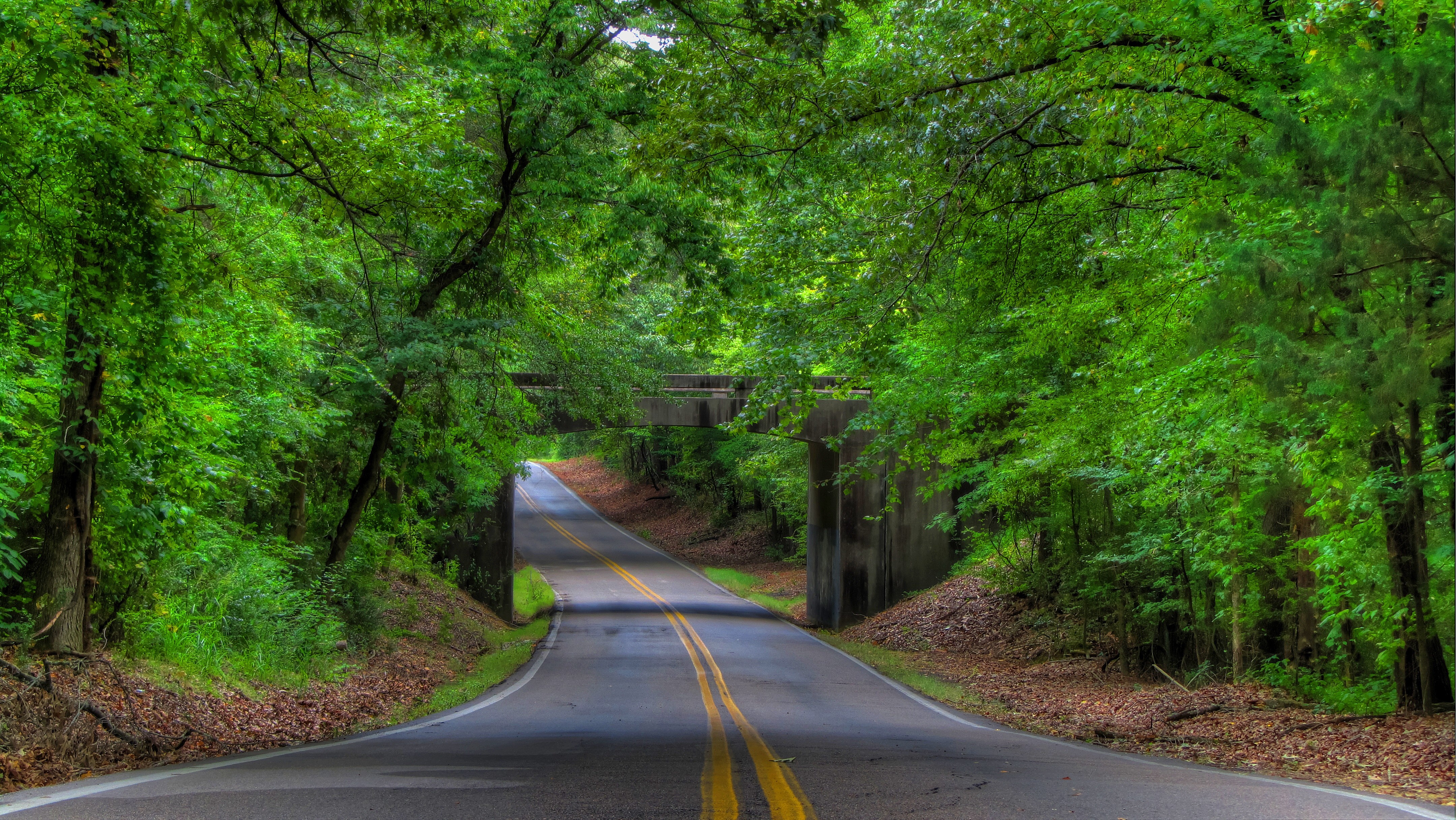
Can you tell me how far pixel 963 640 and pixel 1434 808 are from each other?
15.2 meters

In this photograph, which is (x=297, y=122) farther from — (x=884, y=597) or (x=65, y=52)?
(x=884, y=597)

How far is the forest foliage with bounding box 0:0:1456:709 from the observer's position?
6.39 meters

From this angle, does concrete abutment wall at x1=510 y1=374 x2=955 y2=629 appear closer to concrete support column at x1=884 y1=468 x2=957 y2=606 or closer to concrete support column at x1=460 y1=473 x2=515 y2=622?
concrete support column at x1=884 y1=468 x2=957 y2=606

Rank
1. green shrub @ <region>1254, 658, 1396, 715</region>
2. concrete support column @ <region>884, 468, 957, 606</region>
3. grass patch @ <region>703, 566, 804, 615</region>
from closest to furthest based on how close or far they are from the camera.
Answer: green shrub @ <region>1254, 658, 1396, 715</region>, concrete support column @ <region>884, 468, 957, 606</region>, grass patch @ <region>703, 566, 804, 615</region>

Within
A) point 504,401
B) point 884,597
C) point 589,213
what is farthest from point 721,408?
point 589,213

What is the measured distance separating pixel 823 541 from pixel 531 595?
9320mm

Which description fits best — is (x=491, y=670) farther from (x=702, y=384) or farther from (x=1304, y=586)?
(x=702, y=384)

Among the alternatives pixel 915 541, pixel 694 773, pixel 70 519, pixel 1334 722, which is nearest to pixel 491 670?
pixel 70 519

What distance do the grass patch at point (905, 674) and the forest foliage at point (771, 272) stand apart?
9.44ft

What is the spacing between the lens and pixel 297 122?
771cm

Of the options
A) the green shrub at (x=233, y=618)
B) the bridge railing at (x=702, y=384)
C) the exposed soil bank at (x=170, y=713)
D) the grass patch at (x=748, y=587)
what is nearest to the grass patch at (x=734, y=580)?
the grass patch at (x=748, y=587)

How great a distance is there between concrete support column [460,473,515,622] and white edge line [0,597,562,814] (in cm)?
1020

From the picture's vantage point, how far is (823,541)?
2628 cm

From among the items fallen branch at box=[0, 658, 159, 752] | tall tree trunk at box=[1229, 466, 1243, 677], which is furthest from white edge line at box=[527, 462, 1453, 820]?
fallen branch at box=[0, 658, 159, 752]
